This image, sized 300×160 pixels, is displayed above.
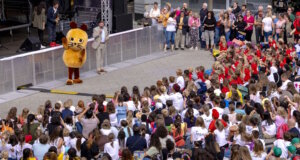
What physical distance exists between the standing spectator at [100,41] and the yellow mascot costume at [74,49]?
108 cm

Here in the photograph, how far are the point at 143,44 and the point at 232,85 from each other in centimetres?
788

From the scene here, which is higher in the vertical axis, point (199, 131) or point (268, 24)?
point (268, 24)

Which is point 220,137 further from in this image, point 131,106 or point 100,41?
point 100,41

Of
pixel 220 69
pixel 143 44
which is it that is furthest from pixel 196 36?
pixel 220 69

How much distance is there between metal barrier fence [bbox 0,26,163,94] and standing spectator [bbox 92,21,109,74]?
35 centimetres

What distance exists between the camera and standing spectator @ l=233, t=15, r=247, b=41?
24297 mm

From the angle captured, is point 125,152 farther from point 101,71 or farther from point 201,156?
point 101,71

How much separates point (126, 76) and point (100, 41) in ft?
4.32

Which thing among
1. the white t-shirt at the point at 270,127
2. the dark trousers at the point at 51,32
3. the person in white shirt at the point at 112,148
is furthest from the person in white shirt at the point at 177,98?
the dark trousers at the point at 51,32

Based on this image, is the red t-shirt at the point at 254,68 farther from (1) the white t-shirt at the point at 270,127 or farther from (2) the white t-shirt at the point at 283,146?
(2) the white t-shirt at the point at 283,146

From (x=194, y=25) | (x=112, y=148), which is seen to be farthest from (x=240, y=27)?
(x=112, y=148)

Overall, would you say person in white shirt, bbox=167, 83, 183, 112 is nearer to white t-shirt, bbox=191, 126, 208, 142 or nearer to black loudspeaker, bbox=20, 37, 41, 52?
white t-shirt, bbox=191, 126, 208, 142

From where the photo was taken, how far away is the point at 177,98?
15781mm

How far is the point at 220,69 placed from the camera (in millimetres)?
18062
